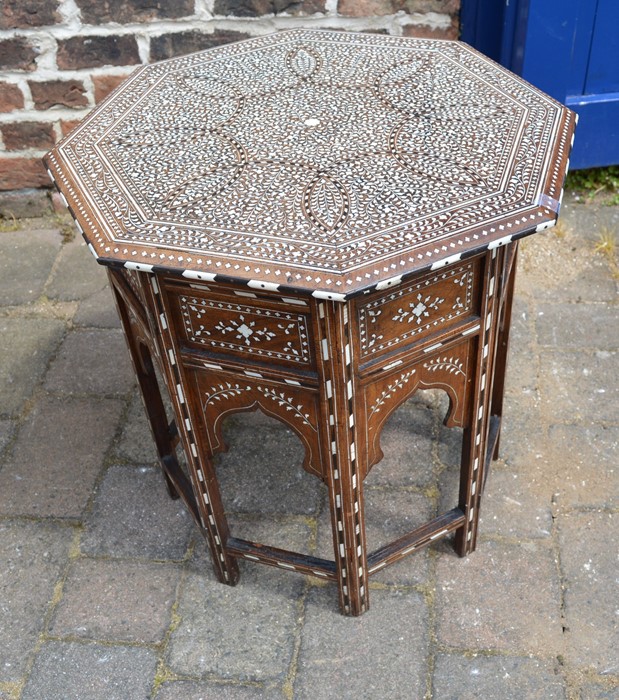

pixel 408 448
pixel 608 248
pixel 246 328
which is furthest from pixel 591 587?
pixel 608 248

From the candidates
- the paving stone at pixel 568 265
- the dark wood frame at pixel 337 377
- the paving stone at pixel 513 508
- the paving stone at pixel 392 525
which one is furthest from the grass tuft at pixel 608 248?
the paving stone at pixel 392 525

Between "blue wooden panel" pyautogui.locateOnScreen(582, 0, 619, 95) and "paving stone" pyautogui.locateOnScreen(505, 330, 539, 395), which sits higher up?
"blue wooden panel" pyautogui.locateOnScreen(582, 0, 619, 95)

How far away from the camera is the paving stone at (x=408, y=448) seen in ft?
7.86

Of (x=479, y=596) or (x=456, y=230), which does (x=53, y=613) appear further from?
(x=456, y=230)

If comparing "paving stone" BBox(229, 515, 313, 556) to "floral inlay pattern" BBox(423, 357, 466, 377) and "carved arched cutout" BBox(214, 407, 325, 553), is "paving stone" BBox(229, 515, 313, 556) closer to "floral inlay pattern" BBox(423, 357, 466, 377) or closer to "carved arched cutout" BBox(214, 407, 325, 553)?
"carved arched cutout" BBox(214, 407, 325, 553)

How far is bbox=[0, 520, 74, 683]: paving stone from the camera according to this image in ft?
6.66

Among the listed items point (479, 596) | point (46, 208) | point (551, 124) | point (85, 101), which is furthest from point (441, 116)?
point (46, 208)

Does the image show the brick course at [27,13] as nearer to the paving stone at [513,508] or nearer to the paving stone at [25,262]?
the paving stone at [25,262]

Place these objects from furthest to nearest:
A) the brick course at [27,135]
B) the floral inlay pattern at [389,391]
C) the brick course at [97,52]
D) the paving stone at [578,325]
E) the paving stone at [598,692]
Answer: the brick course at [27,135] < the brick course at [97,52] < the paving stone at [578,325] < the paving stone at [598,692] < the floral inlay pattern at [389,391]

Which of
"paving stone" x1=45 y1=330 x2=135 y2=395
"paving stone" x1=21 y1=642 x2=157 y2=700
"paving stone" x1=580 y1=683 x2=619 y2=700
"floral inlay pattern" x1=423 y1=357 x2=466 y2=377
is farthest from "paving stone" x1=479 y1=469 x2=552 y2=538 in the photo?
"paving stone" x1=45 y1=330 x2=135 y2=395

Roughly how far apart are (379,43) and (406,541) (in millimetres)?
1292

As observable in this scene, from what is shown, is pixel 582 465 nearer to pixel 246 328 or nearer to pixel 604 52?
pixel 246 328

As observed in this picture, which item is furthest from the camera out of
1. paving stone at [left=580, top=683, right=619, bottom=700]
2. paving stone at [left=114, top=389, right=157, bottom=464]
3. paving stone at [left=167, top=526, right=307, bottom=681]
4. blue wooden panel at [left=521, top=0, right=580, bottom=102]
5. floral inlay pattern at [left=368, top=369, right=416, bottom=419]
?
blue wooden panel at [left=521, top=0, right=580, bottom=102]

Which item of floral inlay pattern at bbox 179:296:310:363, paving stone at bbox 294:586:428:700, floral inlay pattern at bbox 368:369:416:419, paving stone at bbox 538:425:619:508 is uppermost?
floral inlay pattern at bbox 179:296:310:363
